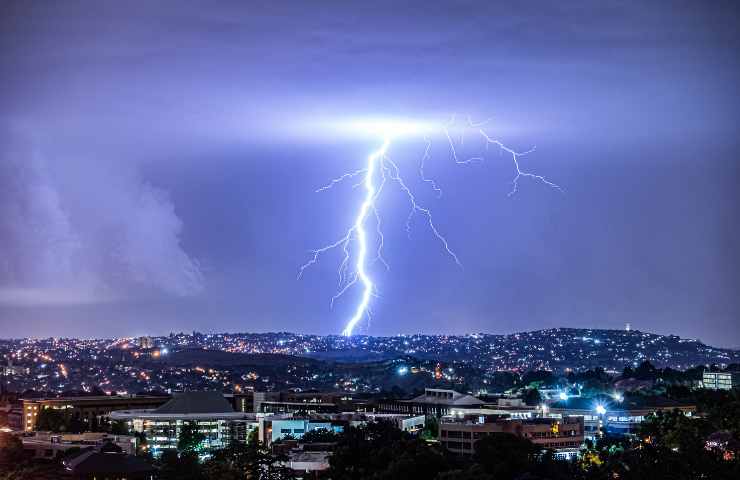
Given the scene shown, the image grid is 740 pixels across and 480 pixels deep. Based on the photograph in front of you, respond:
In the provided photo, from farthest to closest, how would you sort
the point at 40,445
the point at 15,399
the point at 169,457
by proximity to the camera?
the point at 15,399
the point at 40,445
the point at 169,457

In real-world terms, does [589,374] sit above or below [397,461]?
above

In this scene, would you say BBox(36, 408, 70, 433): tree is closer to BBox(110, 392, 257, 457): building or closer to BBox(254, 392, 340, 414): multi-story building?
BBox(110, 392, 257, 457): building

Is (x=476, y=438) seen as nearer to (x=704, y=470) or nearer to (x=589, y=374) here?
(x=704, y=470)

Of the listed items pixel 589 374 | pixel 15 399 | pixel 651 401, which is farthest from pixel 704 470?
pixel 589 374

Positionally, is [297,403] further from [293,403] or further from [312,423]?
[312,423]

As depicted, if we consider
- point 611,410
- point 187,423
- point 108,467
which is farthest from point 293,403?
point 108,467
